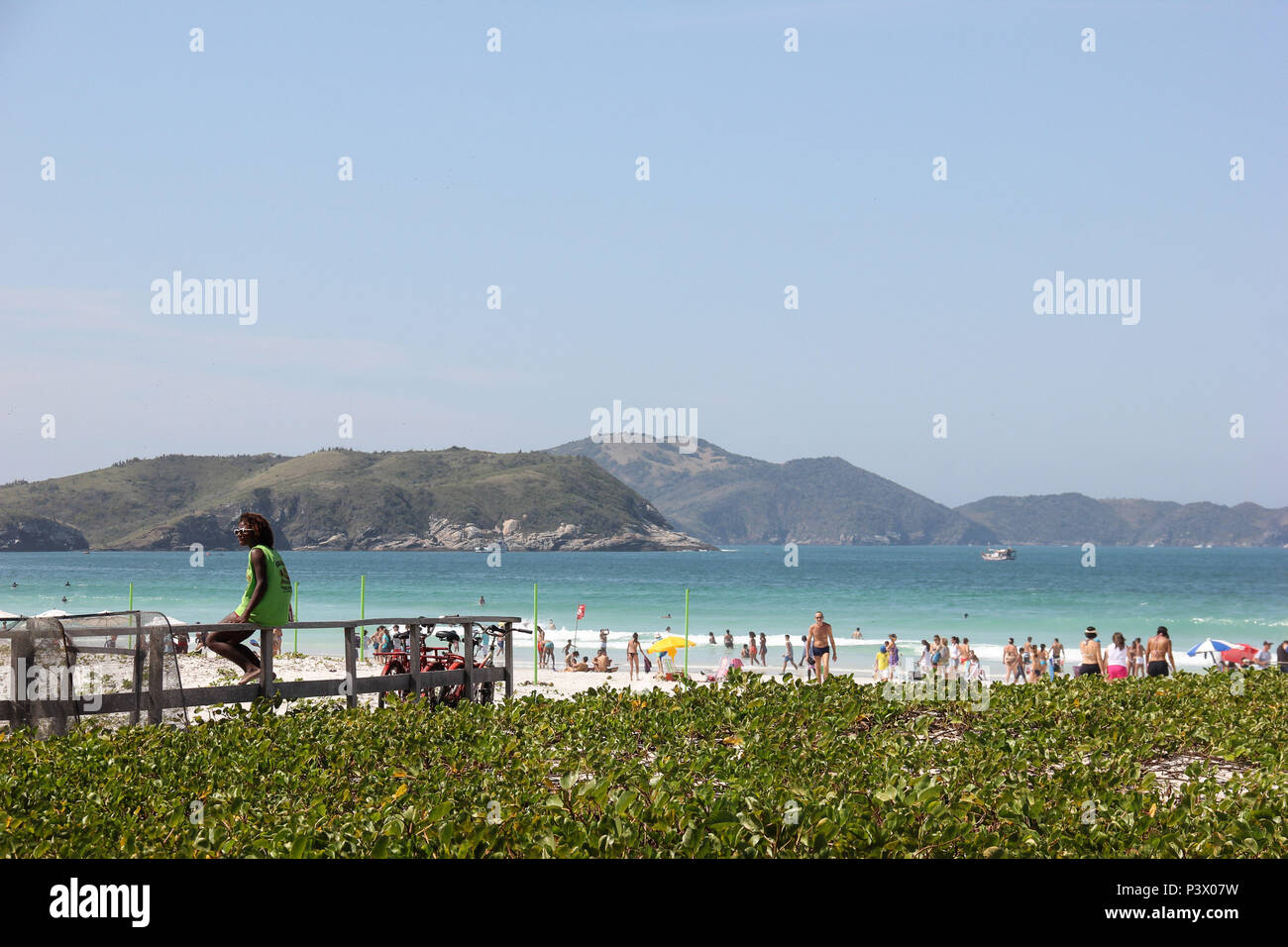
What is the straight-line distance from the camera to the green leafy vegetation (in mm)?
5145

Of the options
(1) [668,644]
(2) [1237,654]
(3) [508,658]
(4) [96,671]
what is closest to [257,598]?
(4) [96,671]

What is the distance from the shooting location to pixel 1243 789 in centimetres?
748

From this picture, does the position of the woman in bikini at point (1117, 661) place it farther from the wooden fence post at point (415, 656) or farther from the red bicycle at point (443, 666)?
the wooden fence post at point (415, 656)

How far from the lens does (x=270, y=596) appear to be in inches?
382

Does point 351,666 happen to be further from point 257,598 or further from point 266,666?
point 257,598

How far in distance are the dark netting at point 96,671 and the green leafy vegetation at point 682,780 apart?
0.54 metres

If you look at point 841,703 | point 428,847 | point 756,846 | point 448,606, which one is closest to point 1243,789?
point 841,703

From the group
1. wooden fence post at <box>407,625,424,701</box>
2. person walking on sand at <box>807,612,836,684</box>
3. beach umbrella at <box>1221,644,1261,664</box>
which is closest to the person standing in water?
wooden fence post at <box>407,625,424,701</box>

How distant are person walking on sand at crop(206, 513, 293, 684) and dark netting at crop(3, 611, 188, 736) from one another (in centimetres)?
46

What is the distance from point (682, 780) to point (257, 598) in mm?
4690

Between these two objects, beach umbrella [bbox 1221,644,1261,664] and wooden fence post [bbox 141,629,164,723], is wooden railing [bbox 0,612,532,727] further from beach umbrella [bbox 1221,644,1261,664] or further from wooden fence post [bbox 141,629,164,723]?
beach umbrella [bbox 1221,644,1261,664]

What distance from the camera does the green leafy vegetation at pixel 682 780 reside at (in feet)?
16.9
